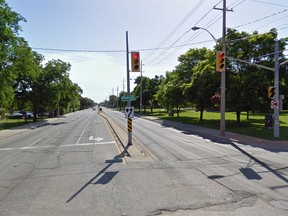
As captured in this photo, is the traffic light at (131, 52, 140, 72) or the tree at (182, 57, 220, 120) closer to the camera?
the traffic light at (131, 52, 140, 72)

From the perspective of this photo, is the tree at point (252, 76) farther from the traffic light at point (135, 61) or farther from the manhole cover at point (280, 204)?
the manhole cover at point (280, 204)

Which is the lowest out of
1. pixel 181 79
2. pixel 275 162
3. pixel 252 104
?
pixel 275 162

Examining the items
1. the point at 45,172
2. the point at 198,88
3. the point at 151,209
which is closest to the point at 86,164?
the point at 45,172

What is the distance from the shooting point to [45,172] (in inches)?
400

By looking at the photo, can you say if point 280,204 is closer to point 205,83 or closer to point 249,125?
point 205,83

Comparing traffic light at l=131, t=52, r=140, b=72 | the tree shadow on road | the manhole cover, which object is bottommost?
the tree shadow on road

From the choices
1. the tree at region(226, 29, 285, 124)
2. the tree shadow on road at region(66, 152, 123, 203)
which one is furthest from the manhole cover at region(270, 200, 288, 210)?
the tree at region(226, 29, 285, 124)

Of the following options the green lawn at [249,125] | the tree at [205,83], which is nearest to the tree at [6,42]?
the tree at [205,83]

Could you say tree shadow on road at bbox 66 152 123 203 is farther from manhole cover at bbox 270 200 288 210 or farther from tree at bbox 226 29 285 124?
tree at bbox 226 29 285 124

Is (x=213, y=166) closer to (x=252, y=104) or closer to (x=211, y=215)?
→ (x=211, y=215)

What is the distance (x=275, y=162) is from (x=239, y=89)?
16.7 meters

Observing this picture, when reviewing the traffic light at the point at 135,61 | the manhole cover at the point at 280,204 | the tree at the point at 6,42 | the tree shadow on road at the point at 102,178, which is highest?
the tree at the point at 6,42

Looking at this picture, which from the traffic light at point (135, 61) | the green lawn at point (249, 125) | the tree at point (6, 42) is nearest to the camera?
the traffic light at point (135, 61)

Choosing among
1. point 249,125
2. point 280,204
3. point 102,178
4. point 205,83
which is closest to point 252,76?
point 205,83
